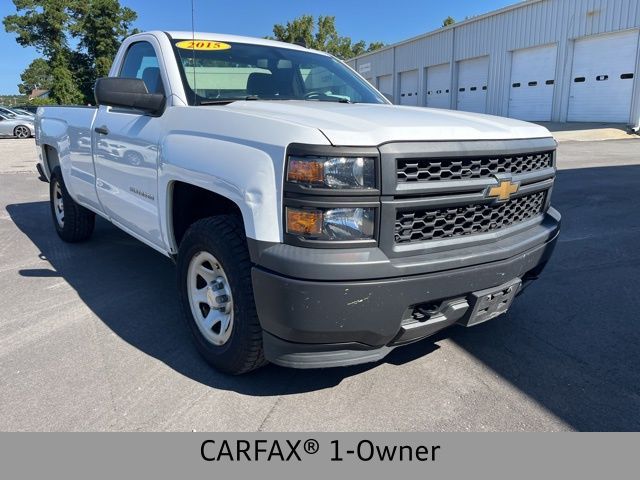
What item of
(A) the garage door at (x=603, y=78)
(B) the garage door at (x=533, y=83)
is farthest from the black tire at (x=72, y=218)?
(B) the garage door at (x=533, y=83)

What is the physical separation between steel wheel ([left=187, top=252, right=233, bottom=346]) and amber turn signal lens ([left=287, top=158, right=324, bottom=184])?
0.74 meters

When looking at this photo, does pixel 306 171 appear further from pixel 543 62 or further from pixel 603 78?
pixel 543 62

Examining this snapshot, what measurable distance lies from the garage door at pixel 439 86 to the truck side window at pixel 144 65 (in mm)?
27036

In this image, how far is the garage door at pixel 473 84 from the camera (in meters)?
26.5

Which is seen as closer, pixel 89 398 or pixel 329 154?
pixel 329 154

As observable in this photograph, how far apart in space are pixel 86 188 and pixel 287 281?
324 centimetres

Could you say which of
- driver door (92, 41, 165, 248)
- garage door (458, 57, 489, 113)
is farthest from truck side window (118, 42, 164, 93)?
garage door (458, 57, 489, 113)

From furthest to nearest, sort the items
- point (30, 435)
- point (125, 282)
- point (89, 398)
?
point (125, 282) → point (89, 398) → point (30, 435)

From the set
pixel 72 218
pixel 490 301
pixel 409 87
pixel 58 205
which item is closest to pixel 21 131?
pixel 58 205

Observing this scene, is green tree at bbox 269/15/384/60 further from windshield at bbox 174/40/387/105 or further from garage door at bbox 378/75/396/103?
windshield at bbox 174/40/387/105

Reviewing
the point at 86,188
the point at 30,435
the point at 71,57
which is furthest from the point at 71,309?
the point at 71,57

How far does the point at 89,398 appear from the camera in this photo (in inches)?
105

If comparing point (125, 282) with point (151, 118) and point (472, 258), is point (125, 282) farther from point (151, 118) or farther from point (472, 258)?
point (472, 258)

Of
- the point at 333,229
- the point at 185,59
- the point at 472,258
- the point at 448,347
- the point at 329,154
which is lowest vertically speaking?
the point at 448,347
